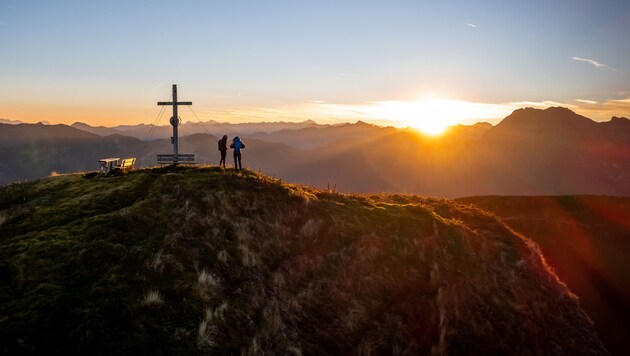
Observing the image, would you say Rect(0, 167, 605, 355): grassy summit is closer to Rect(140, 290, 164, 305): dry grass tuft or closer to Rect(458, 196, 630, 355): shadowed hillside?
Rect(140, 290, 164, 305): dry grass tuft

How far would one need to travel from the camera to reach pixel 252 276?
14.8 m

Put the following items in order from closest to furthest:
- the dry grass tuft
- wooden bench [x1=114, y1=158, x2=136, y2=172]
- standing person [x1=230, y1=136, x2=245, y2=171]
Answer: the dry grass tuft → wooden bench [x1=114, y1=158, x2=136, y2=172] → standing person [x1=230, y1=136, x2=245, y2=171]

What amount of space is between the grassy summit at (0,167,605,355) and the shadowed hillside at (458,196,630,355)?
1138cm

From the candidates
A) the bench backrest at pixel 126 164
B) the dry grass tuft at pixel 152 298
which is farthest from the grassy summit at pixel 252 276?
the bench backrest at pixel 126 164

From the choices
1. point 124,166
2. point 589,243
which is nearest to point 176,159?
point 124,166

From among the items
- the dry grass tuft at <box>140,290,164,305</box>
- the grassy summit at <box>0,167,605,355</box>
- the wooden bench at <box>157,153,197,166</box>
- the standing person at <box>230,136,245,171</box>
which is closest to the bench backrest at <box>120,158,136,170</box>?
the wooden bench at <box>157,153,197,166</box>

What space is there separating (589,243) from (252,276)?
138 ft

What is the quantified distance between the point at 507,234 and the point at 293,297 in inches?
672

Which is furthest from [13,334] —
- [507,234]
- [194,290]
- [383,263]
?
[507,234]

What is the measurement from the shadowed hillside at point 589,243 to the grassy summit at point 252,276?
11379mm

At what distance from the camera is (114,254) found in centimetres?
1327

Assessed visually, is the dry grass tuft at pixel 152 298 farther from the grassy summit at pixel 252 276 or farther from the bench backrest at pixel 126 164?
the bench backrest at pixel 126 164

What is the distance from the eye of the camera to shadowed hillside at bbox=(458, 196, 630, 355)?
28453 millimetres

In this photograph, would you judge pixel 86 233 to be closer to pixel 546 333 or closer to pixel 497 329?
pixel 497 329
